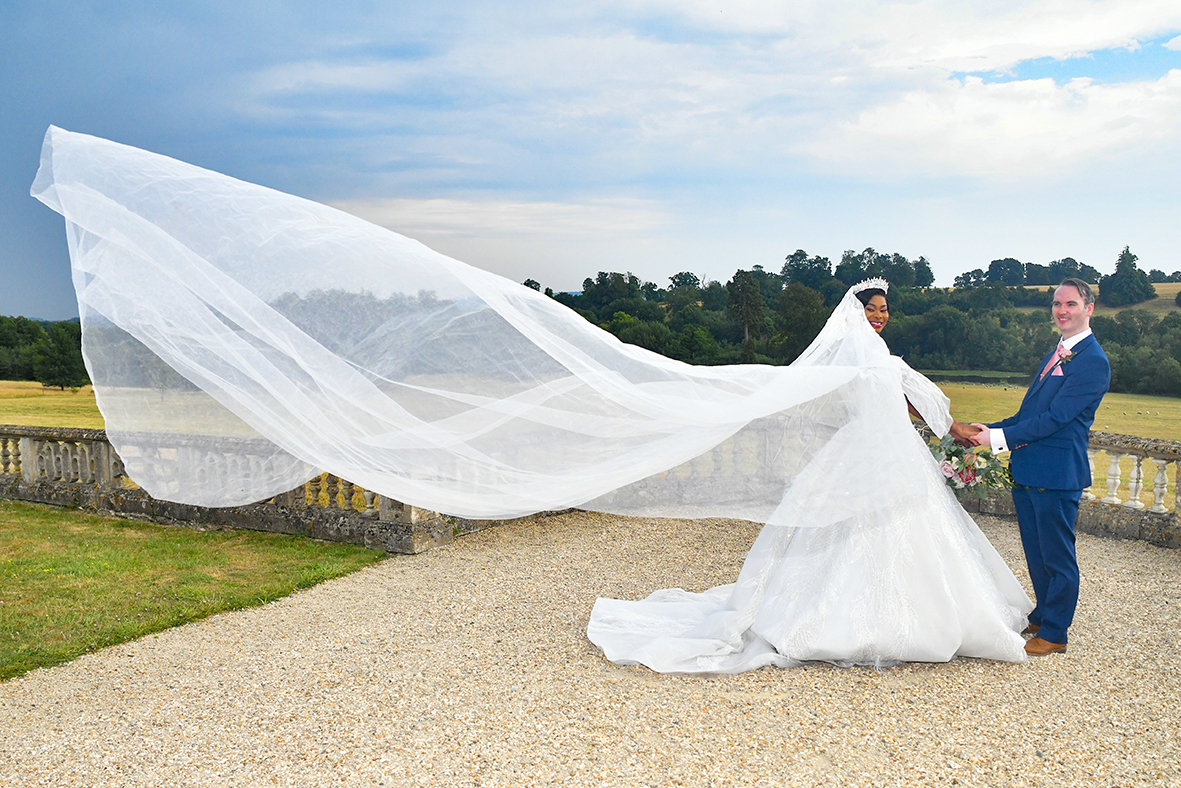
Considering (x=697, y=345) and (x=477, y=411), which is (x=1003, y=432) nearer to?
(x=477, y=411)

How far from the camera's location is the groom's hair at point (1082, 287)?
4.75 m

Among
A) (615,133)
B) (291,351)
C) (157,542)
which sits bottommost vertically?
(157,542)

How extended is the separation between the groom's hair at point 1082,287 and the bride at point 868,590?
1.01 meters

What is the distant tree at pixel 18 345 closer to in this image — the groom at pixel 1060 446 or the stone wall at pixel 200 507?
the stone wall at pixel 200 507

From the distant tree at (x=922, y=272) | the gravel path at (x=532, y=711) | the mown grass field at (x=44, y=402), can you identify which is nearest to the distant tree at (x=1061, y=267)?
the distant tree at (x=922, y=272)

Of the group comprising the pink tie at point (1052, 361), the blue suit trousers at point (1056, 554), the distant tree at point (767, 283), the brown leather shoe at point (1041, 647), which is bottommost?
the brown leather shoe at point (1041, 647)

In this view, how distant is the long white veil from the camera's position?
4.35m

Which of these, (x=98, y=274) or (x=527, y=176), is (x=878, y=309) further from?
(x=527, y=176)

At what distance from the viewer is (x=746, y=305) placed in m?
23.4

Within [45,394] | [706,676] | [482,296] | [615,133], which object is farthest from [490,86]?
[45,394]

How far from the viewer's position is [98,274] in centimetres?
440

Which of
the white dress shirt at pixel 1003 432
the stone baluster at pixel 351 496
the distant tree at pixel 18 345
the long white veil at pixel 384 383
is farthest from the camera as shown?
the distant tree at pixel 18 345

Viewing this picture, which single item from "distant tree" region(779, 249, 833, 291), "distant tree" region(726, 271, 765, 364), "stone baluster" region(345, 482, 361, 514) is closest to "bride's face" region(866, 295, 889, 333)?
"stone baluster" region(345, 482, 361, 514)

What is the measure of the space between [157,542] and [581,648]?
5.52 m
